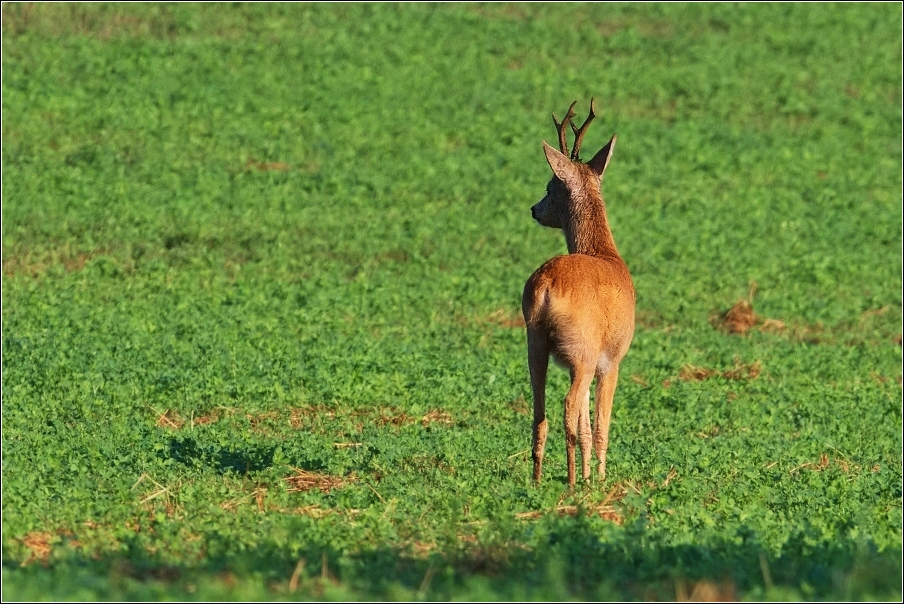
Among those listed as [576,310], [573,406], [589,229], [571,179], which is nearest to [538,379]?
[573,406]

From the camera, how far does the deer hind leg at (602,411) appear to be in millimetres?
9258

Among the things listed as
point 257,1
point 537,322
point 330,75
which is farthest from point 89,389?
point 257,1

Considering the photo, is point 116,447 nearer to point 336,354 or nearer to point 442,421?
point 442,421

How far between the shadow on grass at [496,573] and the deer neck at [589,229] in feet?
10.3

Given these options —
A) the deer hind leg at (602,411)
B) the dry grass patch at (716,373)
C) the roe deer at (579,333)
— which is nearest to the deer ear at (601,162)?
the roe deer at (579,333)

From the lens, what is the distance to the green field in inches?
285

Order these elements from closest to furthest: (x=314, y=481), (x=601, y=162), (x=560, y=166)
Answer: (x=314, y=481) < (x=560, y=166) < (x=601, y=162)

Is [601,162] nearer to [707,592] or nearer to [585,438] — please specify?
[585,438]

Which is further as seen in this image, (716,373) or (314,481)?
(716,373)

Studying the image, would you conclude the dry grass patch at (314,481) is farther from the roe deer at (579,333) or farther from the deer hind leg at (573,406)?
the deer hind leg at (573,406)

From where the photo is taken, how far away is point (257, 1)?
2750 cm

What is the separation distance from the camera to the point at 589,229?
33.6 feet

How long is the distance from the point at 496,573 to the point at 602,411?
2.64 m

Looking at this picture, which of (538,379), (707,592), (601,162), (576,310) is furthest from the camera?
(601,162)
